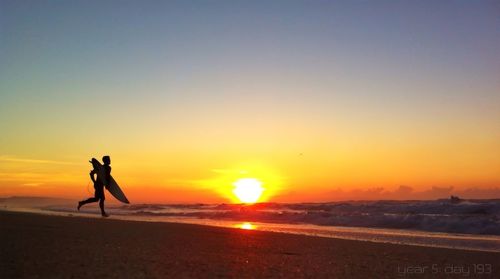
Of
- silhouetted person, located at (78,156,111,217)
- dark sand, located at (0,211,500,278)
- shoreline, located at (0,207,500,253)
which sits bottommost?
shoreline, located at (0,207,500,253)

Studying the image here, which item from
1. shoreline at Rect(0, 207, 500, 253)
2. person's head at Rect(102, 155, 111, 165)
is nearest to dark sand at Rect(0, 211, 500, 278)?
shoreline at Rect(0, 207, 500, 253)

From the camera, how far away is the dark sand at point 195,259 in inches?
267

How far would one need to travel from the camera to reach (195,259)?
8375 millimetres

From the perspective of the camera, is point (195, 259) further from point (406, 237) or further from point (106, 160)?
point (406, 237)

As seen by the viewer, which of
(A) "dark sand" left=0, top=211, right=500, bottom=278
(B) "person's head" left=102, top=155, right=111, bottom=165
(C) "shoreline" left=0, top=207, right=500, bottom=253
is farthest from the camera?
(B) "person's head" left=102, top=155, right=111, bottom=165

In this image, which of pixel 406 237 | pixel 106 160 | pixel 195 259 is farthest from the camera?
pixel 406 237

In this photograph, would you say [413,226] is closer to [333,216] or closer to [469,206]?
[333,216]

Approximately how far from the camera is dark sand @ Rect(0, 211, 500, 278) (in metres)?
6.79

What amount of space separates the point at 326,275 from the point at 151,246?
13.2 ft

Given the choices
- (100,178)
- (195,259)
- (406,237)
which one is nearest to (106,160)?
(100,178)

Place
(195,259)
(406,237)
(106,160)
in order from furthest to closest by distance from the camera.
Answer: (406,237)
(106,160)
(195,259)

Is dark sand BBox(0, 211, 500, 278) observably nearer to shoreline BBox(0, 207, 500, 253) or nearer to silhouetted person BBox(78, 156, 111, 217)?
shoreline BBox(0, 207, 500, 253)

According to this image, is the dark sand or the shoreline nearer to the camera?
the dark sand

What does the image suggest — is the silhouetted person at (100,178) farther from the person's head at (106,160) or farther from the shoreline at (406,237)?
the shoreline at (406,237)
